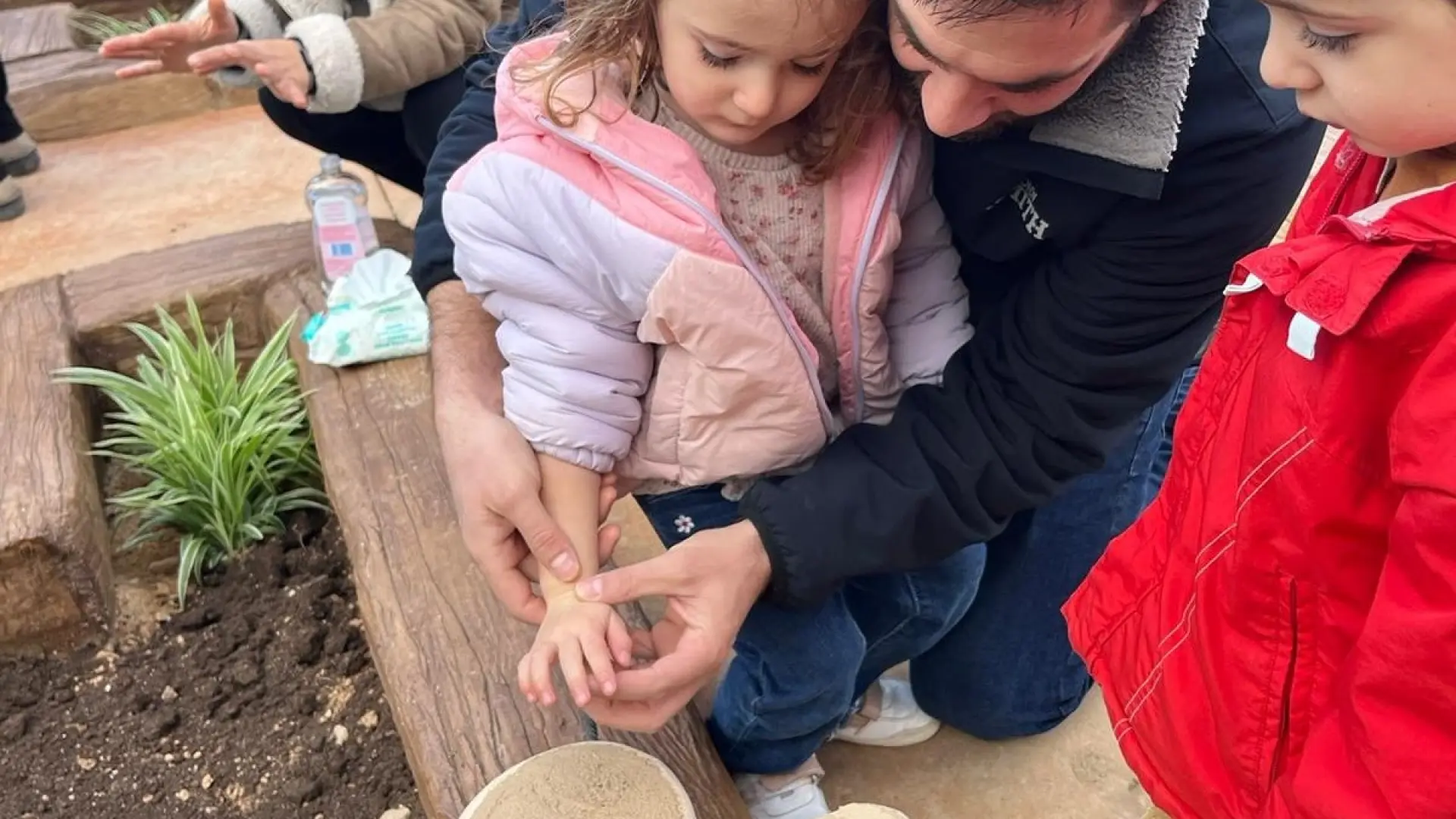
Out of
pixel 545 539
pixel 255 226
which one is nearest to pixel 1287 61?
pixel 545 539

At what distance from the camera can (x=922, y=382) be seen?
4.52 ft

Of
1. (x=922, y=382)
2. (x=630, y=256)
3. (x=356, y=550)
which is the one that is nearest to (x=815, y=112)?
(x=630, y=256)

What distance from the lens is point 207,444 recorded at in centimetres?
206

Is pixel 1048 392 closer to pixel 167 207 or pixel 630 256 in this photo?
pixel 630 256

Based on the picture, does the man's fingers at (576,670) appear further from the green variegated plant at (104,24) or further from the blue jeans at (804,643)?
the green variegated plant at (104,24)

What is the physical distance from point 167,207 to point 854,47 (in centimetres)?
328

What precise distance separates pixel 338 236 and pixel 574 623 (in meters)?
1.52

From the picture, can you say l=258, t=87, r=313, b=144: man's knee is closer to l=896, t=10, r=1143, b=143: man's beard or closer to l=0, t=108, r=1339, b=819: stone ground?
l=0, t=108, r=1339, b=819: stone ground

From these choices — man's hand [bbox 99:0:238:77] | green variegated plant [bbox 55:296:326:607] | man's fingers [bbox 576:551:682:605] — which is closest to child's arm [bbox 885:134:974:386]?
man's fingers [bbox 576:551:682:605]

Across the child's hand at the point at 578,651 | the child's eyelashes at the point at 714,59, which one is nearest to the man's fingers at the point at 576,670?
the child's hand at the point at 578,651

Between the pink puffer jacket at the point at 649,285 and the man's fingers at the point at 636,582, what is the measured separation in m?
0.13

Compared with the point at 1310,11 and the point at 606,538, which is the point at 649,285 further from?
the point at 1310,11

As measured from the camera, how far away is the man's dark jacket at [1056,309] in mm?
1123

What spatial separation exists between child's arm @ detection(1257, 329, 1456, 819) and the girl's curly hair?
1.85ft
